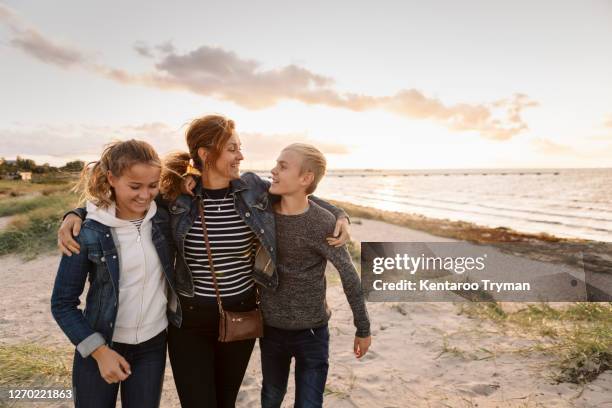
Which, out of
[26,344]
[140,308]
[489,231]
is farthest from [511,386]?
[489,231]

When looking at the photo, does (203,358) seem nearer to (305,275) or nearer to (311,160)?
(305,275)

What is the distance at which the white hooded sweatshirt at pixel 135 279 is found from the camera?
2264 millimetres

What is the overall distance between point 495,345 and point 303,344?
147 inches

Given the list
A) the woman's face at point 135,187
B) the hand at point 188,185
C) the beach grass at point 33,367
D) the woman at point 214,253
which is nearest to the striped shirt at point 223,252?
the woman at point 214,253

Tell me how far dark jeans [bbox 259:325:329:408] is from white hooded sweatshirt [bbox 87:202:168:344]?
762 mm

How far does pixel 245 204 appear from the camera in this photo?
105 inches

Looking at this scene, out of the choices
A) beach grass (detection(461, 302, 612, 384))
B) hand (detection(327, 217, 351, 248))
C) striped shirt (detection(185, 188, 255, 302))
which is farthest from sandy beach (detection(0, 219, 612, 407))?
hand (detection(327, 217, 351, 248))

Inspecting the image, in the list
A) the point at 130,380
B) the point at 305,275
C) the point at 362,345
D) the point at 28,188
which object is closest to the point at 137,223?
the point at 130,380

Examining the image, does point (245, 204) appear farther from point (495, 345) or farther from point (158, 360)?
point (495, 345)

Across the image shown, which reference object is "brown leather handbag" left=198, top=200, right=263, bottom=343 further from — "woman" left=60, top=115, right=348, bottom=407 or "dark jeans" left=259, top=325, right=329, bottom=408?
"dark jeans" left=259, top=325, right=329, bottom=408


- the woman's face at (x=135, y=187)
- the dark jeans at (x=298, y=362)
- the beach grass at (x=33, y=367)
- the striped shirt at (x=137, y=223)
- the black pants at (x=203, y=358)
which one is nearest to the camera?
the woman's face at (x=135, y=187)

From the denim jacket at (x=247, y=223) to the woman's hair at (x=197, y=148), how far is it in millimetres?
145

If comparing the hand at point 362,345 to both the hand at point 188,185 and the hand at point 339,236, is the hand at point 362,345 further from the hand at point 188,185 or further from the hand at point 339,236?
the hand at point 188,185

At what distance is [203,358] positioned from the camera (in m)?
2.49
